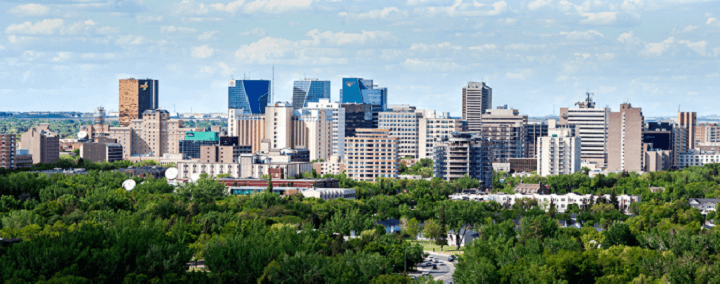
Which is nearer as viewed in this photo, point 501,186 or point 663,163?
point 501,186


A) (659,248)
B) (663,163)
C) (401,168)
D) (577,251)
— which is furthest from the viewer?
(663,163)

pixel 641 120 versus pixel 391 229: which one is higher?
pixel 641 120

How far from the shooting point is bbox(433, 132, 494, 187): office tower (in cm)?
14588

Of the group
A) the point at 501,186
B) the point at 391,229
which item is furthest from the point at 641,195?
the point at 391,229

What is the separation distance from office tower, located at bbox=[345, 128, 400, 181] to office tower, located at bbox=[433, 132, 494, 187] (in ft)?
39.9

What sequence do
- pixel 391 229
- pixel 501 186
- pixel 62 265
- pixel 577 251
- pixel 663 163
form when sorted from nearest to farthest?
Answer: pixel 62 265, pixel 577 251, pixel 391 229, pixel 501 186, pixel 663 163

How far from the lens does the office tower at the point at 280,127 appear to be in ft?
632

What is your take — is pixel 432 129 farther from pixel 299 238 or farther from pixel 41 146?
pixel 299 238

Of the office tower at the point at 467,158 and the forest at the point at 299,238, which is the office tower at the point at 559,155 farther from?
the forest at the point at 299,238

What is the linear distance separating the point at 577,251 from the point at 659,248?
11928mm

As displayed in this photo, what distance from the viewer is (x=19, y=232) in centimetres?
7694

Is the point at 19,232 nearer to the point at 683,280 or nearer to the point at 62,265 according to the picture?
the point at 62,265

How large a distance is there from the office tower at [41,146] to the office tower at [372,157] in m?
55.5

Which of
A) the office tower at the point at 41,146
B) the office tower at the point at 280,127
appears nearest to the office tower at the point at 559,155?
the office tower at the point at 280,127
